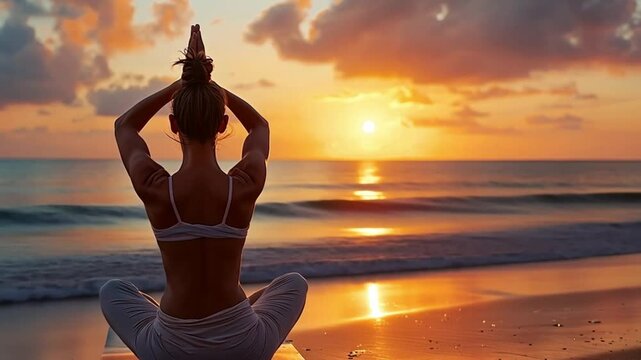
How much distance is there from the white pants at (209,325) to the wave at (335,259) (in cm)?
663

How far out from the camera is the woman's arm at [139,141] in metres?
2.92

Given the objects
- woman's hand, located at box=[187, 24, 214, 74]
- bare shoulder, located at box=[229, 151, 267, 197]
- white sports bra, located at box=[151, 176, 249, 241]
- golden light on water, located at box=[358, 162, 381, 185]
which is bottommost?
white sports bra, located at box=[151, 176, 249, 241]

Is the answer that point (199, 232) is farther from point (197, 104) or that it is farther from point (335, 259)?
point (335, 259)

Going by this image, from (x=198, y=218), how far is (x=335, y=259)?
10.0m

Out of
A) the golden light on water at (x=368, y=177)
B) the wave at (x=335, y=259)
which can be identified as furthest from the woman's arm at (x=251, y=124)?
the golden light on water at (x=368, y=177)

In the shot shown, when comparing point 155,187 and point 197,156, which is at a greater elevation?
point 197,156

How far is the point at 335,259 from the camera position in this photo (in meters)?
12.8

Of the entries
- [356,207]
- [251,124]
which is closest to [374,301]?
[251,124]

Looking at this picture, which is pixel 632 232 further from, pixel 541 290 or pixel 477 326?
pixel 477 326

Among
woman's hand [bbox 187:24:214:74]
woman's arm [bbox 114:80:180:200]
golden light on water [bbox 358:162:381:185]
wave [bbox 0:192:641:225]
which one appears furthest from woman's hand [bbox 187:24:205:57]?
golden light on water [bbox 358:162:381:185]

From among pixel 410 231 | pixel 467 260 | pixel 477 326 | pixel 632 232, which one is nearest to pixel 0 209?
pixel 410 231

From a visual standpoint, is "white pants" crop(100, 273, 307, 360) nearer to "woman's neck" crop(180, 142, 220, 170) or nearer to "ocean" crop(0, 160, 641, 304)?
"woman's neck" crop(180, 142, 220, 170)

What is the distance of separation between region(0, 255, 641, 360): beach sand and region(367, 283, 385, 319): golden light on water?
1cm

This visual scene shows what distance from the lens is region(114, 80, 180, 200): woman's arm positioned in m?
2.92
